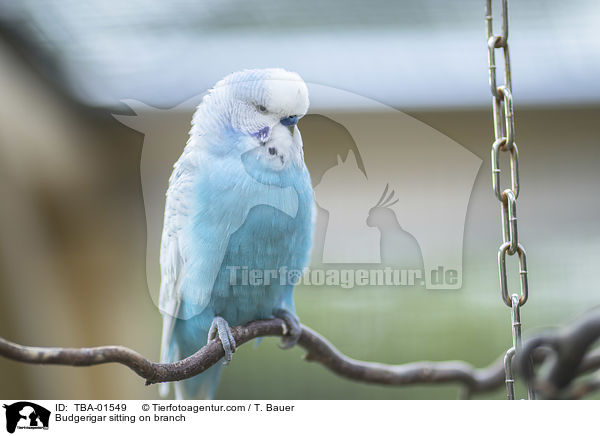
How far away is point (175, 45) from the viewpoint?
112 cm

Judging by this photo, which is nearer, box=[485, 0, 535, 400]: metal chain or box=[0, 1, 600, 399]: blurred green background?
box=[485, 0, 535, 400]: metal chain

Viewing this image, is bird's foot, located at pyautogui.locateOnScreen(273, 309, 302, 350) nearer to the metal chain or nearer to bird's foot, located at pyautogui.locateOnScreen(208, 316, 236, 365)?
bird's foot, located at pyautogui.locateOnScreen(208, 316, 236, 365)

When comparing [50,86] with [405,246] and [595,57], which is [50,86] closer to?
[405,246]

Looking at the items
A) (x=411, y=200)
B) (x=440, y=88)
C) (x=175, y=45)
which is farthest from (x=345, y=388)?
(x=175, y=45)

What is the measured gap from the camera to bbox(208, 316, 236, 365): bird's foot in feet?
3.11

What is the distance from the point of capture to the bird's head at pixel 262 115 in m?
0.92

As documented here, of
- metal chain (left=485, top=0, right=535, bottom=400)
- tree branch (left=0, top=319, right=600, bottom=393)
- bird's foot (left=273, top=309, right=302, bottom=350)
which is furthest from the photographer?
bird's foot (left=273, top=309, right=302, bottom=350)

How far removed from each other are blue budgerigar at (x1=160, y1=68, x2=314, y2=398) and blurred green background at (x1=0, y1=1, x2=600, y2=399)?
0.23ft

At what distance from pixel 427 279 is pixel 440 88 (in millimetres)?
420
